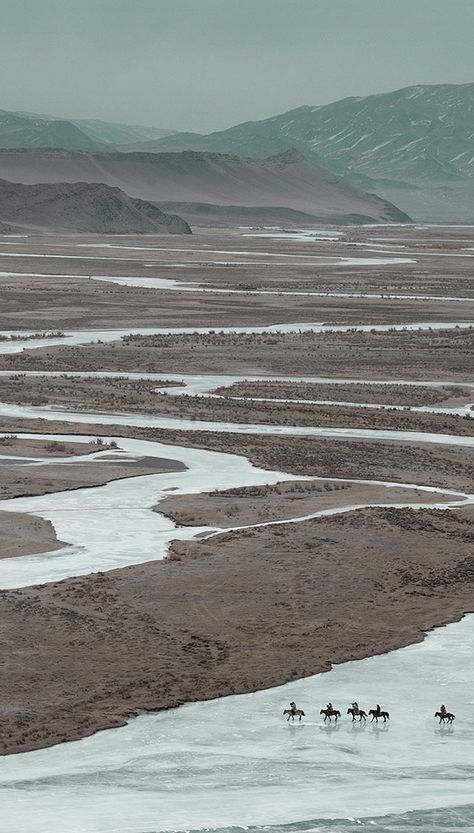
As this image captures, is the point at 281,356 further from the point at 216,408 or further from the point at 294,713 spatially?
the point at 294,713

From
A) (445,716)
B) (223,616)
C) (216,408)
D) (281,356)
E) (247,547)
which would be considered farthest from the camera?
(281,356)

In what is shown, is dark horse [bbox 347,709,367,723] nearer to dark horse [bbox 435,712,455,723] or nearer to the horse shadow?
the horse shadow

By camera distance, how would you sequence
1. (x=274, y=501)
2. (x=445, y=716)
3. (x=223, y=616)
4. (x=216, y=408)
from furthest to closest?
(x=216, y=408) → (x=274, y=501) → (x=223, y=616) → (x=445, y=716)

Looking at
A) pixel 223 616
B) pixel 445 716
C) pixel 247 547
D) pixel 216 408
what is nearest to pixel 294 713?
pixel 445 716

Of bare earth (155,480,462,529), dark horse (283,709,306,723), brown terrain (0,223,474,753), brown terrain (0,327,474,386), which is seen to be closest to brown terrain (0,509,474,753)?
brown terrain (0,223,474,753)

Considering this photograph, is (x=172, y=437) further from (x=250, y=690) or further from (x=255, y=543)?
(x=250, y=690)

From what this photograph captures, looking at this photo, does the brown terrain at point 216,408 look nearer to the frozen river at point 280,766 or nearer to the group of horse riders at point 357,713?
the frozen river at point 280,766
